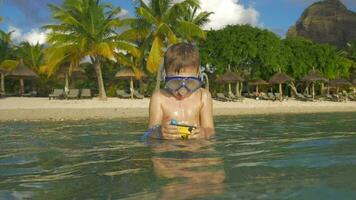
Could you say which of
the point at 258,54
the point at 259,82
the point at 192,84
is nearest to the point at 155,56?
the point at 259,82

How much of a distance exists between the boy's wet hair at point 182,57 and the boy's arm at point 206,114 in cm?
33

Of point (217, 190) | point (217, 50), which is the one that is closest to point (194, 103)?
point (217, 190)

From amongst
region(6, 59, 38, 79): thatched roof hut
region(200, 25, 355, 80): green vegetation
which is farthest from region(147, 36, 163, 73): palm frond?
region(200, 25, 355, 80): green vegetation

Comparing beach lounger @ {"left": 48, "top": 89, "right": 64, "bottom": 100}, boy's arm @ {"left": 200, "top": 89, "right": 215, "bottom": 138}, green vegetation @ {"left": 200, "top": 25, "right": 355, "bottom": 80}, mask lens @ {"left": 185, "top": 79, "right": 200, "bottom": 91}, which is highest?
green vegetation @ {"left": 200, "top": 25, "right": 355, "bottom": 80}

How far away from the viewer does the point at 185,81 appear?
14.6ft

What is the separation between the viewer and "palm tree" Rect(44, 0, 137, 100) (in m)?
28.6

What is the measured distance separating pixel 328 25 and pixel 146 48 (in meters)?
58.8

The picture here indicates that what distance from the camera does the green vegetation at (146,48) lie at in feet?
95.5

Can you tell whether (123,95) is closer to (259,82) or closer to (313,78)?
(259,82)

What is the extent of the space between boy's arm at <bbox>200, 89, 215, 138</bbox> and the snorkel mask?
15cm

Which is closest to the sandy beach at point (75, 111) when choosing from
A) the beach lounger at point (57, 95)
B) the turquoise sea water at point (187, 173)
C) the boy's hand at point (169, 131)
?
the beach lounger at point (57, 95)

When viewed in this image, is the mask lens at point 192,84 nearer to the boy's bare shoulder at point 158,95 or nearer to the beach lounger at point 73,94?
the boy's bare shoulder at point 158,95

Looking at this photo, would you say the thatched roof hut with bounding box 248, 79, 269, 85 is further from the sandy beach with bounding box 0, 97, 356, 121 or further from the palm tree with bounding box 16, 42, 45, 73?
the palm tree with bounding box 16, 42, 45, 73

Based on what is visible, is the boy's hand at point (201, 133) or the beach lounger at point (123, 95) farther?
the beach lounger at point (123, 95)
